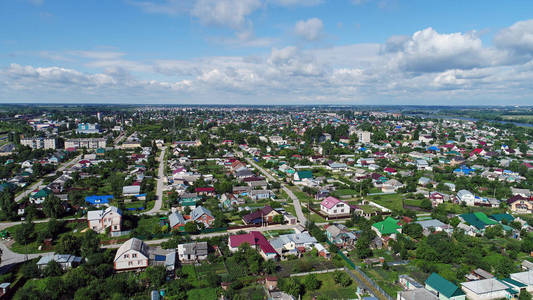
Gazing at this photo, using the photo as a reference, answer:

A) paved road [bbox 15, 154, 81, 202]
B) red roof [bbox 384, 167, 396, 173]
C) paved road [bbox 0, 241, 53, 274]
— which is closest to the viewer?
paved road [bbox 0, 241, 53, 274]

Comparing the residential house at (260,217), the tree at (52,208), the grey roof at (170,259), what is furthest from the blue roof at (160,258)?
the tree at (52,208)

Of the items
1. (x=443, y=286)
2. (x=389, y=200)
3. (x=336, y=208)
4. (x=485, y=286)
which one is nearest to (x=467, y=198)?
(x=389, y=200)

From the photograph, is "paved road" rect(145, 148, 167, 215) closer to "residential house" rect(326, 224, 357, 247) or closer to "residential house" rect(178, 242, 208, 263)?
"residential house" rect(178, 242, 208, 263)

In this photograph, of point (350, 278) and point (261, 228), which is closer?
point (350, 278)

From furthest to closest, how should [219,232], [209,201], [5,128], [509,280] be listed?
[5,128] < [209,201] < [219,232] < [509,280]

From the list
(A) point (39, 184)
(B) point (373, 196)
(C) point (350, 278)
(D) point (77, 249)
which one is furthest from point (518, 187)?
(A) point (39, 184)

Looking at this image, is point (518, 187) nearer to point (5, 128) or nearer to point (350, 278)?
point (350, 278)

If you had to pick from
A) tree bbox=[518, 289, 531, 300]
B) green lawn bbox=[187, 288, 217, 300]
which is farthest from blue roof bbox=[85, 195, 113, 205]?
tree bbox=[518, 289, 531, 300]
